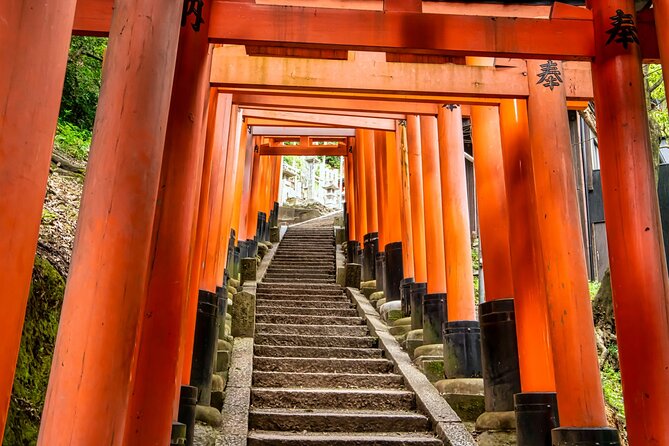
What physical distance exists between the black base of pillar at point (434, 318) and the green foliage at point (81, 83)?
7211 millimetres

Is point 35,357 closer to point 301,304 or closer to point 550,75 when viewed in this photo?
point 550,75

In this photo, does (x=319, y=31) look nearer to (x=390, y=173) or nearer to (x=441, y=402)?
(x=441, y=402)

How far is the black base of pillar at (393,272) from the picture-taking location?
35.7 ft

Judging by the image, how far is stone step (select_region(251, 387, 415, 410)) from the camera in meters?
6.65

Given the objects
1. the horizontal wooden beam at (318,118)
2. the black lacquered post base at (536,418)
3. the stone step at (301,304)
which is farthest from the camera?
the stone step at (301,304)

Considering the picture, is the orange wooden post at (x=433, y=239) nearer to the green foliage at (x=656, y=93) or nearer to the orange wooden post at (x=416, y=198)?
the orange wooden post at (x=416, y=198)

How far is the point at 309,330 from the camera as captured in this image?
895 centimetres

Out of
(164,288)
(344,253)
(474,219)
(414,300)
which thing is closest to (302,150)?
(344,253)

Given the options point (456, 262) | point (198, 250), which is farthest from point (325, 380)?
point (198, 250)

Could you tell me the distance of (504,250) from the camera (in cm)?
622

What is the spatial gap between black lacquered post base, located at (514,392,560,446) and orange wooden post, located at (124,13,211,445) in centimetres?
294

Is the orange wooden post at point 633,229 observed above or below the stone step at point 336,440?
above

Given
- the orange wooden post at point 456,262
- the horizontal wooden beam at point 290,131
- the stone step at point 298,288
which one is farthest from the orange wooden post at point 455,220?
the horizontal wooden beam at point 290,131

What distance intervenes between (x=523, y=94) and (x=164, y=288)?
3337 mm
